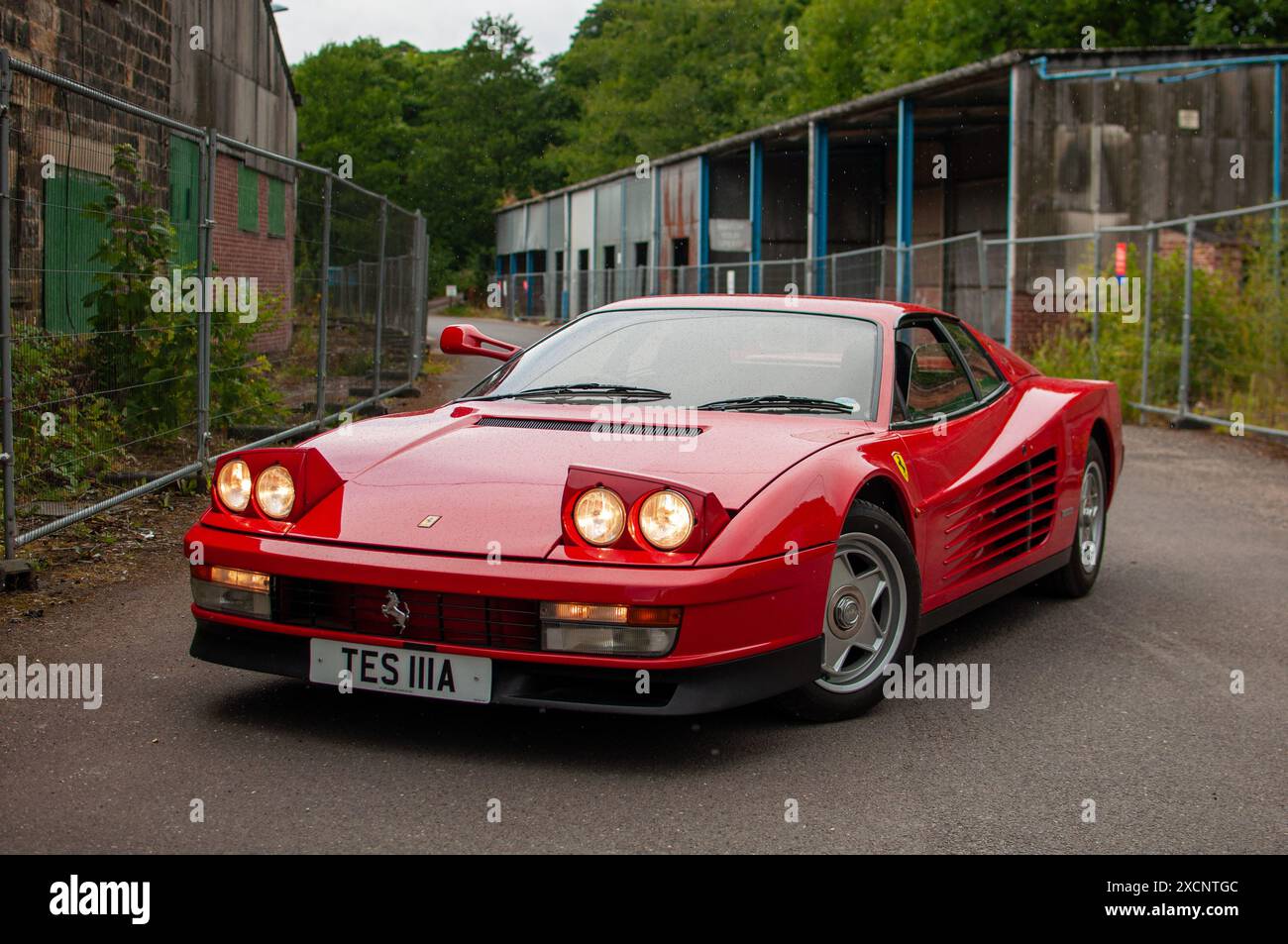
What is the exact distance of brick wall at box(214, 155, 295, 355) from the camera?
9094 millimetres

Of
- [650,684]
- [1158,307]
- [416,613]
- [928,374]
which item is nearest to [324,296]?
[928,374]

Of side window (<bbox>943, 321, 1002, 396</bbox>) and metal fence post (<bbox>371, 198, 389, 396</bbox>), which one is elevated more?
metal fence post (<bbox>371, 198, 389, 396</bbox>)

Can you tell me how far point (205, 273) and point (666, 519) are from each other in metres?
5.23

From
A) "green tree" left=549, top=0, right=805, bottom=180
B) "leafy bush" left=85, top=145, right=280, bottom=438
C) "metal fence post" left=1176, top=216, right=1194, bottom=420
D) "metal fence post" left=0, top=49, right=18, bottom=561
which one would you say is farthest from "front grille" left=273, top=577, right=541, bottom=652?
"green tree" left=549, top=0, right=805, bottom=180

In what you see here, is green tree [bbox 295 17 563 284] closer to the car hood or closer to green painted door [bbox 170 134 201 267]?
green painted door [bbox 170 134 201 267]

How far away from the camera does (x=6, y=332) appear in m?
5.68

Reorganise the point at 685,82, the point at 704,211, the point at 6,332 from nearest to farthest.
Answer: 1. the point at 6,332
2. the point at 704,211
3. the point at 685,82

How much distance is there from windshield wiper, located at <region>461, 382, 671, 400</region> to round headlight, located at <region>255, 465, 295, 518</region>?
1.11 m

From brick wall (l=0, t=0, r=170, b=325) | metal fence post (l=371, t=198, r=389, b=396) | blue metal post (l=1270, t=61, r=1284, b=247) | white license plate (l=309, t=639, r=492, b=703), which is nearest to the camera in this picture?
white license plate (l=309, t=639, r=492, b=703)

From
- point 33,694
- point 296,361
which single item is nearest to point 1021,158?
point 296,361

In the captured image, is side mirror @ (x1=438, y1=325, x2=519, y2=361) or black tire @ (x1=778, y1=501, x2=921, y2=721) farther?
side mirror @ (x1=438, y1=325, x2=519, y2=361)

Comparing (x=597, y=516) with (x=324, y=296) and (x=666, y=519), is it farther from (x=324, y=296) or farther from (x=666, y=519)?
(x=324, y=296)

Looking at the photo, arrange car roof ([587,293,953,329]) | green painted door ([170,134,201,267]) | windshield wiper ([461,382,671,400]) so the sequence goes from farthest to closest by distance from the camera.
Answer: green painted door ([170,134,201,267])
car roof ([587,293,953,329])
windshield wiper ([461,382,671,400])
